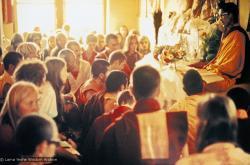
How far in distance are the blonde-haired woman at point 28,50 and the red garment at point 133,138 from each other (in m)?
0.69

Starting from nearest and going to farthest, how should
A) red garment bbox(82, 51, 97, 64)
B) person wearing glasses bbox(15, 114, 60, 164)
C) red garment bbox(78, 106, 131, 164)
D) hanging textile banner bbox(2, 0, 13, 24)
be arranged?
person wearing glasses bbox(15, 114, 60, 164) → red garment bbox(78, 106, 131, 164) → hanging textile banner bbox(2, 0, 13, 24) → red garment bbox(82, 51, 97, 64)

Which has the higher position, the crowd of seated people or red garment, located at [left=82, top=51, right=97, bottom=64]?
red garment, located at [left=82, top=51, right=97, bottom=64]

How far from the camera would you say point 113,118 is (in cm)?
289

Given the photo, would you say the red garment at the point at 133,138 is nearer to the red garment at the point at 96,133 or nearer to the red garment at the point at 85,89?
the red garment at the point at 96,133

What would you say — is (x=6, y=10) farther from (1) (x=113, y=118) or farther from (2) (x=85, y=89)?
(1) (x=113, y=118)

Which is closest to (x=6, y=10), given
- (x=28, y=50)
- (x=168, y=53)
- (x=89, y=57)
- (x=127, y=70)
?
(x=28, y=50)

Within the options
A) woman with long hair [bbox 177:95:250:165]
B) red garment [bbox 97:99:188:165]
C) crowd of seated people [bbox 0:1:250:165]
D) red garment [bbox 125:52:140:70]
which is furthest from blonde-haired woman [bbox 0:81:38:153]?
woman with long hair [bbox 177:95:250:165]

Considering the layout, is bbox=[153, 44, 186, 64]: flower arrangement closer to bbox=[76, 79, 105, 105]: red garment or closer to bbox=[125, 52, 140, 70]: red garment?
bbox=[125, 52, 140, 70]: red garment

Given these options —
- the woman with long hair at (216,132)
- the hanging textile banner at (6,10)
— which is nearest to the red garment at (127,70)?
the woman with long hair at (216,132)

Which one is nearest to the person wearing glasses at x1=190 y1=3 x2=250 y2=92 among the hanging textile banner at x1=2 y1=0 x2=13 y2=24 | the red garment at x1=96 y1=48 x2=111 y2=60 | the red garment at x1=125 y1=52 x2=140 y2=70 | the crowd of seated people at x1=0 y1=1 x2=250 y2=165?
the crowd of seated people at x1=0 y1=1 x2=250 y2=165

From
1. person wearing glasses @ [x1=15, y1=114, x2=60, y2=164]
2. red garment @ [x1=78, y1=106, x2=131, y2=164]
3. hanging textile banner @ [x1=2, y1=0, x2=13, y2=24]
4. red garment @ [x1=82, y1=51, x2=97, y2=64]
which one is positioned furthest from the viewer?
red garment @ [x1=82, y1=51, x2=97, y2=64]

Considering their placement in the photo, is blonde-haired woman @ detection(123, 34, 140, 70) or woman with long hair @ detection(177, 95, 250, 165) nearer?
woman with long hair @ detection(177, 95, 250, 165)

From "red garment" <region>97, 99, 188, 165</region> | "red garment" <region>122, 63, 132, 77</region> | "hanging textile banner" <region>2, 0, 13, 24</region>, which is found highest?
"hanging textile banner" <region>2, 0, 13, 24</region>

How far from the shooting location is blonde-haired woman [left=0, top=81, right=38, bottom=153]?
9.30 feet
